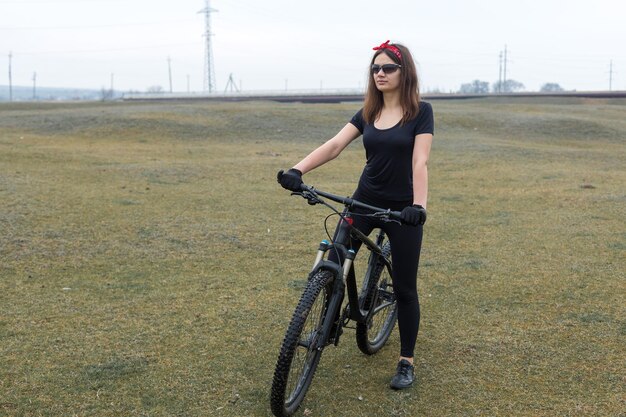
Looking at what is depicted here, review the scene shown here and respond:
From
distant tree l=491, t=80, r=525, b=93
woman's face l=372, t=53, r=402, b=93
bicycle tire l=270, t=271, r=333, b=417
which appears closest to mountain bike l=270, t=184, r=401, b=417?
bicycle tire l=270, t=271, r=333, b=417

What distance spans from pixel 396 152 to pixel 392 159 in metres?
0.05

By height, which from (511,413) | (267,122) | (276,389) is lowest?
(511,413)

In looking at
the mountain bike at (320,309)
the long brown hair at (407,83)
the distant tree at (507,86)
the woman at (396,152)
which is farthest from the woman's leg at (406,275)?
the distant tree at (507,86)

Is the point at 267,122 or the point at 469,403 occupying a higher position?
the point at 267,122

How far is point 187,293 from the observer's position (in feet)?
20.6

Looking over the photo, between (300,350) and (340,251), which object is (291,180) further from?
(300,350)

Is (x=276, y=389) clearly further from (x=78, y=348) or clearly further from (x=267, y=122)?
(x=267, y=122)

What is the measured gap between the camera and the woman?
13.2 feet

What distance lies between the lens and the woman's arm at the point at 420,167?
3947 mm

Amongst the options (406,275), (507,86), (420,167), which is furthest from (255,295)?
(507,86)

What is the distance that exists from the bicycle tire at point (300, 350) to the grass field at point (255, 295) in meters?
0.22

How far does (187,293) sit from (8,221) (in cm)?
396

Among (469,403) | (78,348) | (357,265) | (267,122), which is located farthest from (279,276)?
(267,122)

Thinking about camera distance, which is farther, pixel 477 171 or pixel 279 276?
pixel 477 171
